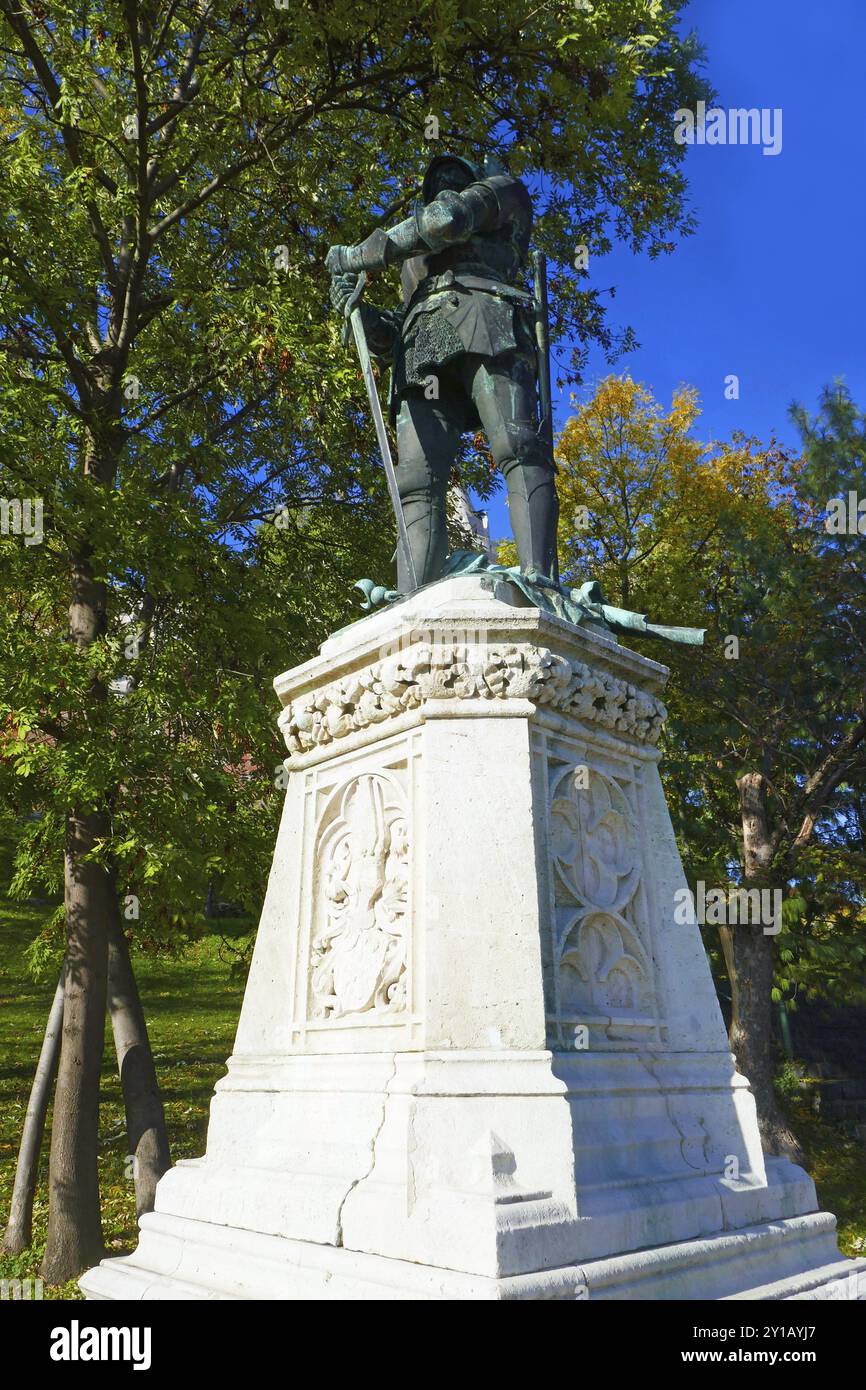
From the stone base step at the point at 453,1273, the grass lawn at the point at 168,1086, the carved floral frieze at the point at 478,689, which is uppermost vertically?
the carved floral frieze at the point at 478,689

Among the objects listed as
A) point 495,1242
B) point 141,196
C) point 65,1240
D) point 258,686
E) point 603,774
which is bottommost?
point 65,1240

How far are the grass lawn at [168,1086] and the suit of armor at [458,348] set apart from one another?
702cm

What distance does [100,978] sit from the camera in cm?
921

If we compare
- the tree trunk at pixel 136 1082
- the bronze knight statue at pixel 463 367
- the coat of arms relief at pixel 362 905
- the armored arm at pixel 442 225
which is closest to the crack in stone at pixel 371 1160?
the coat of arms relief at pixel 362 905

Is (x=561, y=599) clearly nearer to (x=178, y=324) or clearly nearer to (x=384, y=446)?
(x=384, y=446)

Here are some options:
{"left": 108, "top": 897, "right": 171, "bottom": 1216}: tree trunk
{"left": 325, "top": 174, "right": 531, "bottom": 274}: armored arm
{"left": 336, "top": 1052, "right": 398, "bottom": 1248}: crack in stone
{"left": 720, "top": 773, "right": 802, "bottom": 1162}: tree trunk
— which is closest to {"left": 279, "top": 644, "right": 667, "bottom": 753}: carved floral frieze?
{"left": 336, "top": 1052, "right": 398, "bottom": 1248}: crack in stone

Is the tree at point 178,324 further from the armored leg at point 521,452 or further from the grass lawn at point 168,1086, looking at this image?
the armored leg at point 521,452

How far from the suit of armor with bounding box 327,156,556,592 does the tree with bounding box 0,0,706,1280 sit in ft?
13.0

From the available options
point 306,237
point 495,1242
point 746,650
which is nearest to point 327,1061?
point 495,1242

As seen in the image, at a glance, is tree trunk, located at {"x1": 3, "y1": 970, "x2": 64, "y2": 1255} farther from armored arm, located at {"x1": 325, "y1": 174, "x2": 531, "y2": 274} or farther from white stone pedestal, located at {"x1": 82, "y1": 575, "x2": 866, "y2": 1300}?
armored arm, located at {"x1": 325, "y1": 174, "x2": 531, "y2": 274}

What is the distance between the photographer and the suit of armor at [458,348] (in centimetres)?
464

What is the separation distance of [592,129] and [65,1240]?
10.6 m

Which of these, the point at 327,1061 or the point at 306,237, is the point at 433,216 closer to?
the point at 327,1061

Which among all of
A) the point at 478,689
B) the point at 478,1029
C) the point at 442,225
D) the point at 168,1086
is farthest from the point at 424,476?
the point at 168,1086
